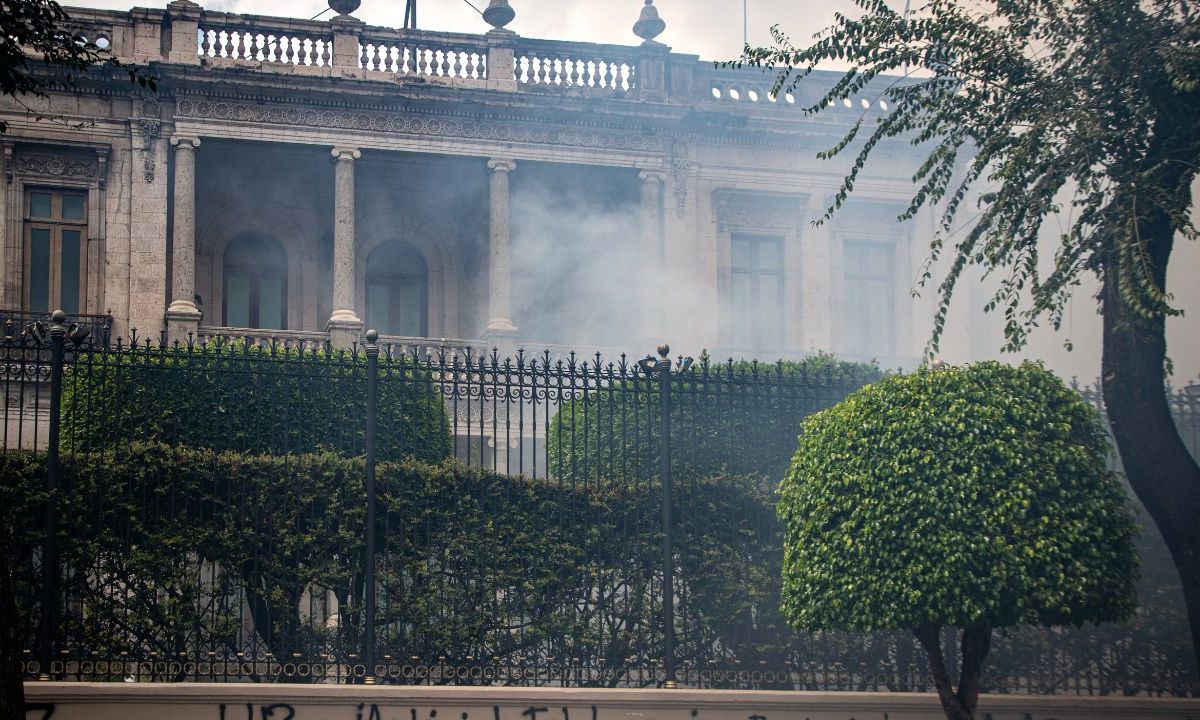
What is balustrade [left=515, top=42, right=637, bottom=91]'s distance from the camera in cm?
2933

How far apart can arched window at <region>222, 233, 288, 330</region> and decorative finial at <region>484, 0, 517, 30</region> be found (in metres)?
6.23

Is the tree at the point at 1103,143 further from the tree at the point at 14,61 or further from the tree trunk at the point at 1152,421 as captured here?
the tree at the point at 14,61

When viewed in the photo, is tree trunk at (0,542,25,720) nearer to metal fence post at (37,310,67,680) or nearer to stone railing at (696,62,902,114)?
metal fence post at (37,310,67,680)

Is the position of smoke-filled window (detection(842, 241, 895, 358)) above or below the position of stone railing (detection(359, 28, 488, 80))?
below

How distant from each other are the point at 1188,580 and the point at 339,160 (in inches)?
745

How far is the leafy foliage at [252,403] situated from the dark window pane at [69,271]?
31.1 feet

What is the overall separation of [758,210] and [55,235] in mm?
13788

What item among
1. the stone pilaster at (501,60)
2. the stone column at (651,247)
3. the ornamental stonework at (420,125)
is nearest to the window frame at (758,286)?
the stone column at (651,247)

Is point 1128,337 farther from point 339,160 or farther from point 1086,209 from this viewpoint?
point 339,160

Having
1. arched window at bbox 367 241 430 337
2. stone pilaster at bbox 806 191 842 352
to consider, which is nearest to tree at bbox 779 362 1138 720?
stone pilaster at bbox 806 191 842 352

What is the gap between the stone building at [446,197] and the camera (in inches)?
1067

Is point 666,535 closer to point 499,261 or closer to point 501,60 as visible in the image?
point 499,261

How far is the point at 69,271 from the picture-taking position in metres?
27.2

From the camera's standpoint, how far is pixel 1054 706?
14.2 metres
